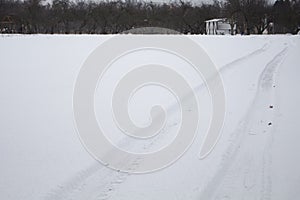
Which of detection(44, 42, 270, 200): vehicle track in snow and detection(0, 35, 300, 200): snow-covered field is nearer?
detection(44, 42, 270, 200): vehicle track in snow

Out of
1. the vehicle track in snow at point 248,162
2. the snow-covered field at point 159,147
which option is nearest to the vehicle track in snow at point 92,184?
the snow-covered field at point 159,147

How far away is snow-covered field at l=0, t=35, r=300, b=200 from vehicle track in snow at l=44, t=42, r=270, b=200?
0.01 meters

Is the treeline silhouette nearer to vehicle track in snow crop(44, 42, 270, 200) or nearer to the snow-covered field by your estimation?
the snow-covered field

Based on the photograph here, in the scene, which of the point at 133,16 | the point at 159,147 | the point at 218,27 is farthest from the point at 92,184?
the point at 133,16

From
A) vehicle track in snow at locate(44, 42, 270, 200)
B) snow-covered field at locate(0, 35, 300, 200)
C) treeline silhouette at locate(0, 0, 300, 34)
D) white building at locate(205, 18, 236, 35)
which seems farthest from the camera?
white building at locate(205, 18, 236, 35)

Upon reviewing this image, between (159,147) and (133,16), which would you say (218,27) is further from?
(159,147)

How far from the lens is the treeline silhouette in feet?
156

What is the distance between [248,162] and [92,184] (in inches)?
85.3

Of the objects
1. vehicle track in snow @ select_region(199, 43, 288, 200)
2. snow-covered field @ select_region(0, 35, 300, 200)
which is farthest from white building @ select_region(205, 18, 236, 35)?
vehicle track in snow @ select_region(199, 43, 288, 200)

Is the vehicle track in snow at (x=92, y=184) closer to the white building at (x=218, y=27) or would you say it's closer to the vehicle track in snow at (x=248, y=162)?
the vehicle track in snow at (x=248, y=162)

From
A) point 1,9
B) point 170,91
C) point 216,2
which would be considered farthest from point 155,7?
point 170,91

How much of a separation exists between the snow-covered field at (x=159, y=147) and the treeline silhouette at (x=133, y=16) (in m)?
38.4

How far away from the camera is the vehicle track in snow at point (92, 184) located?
14.4ft

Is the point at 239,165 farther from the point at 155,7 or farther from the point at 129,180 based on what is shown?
the point at 155,7
